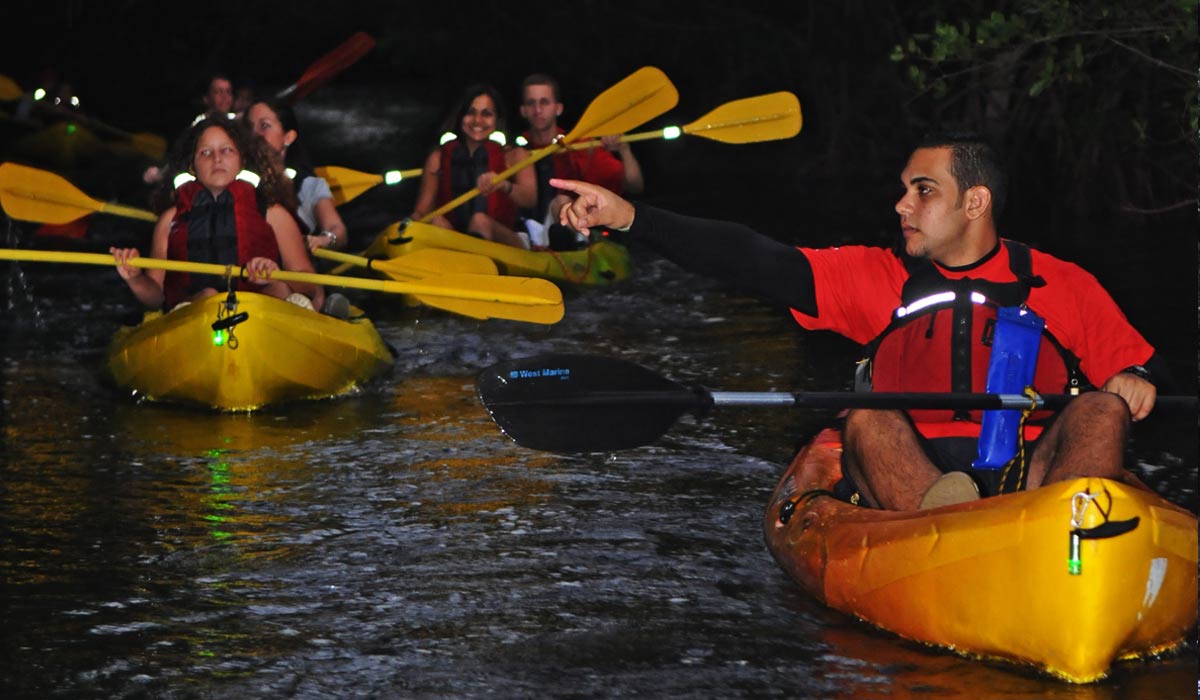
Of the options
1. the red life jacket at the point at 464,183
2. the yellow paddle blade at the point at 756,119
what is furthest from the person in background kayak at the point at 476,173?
the yellow paddle blade at the point at 756,119

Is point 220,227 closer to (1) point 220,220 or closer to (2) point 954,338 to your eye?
(1) point 220,220

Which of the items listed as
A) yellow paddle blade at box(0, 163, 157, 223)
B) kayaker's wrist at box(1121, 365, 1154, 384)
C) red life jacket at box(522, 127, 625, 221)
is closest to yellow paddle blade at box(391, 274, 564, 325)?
yellow paddle blade at box(0, 163, 157, 223)

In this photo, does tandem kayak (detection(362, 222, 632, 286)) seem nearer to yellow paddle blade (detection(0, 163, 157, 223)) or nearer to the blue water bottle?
yellow paddle blade (detection(0, 163, 157, 223))

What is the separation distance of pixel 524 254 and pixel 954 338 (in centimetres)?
524

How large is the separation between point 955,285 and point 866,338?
358 millimetres

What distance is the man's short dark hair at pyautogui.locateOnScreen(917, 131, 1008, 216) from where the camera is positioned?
4160 millimetres

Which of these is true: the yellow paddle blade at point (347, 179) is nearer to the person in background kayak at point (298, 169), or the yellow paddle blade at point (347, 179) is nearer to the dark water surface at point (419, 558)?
the person in background kayak at point (298, 169)

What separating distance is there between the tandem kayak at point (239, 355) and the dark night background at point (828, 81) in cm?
244

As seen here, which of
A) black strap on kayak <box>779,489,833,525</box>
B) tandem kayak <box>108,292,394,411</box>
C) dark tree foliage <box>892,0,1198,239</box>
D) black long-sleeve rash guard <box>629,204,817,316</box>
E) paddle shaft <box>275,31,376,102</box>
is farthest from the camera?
dark tree foliage <box>892,0,1198,239</box>

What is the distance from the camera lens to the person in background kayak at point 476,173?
9438 millimetres

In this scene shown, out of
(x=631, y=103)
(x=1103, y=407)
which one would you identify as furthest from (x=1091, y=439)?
(x=631, y=103)

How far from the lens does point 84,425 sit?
21.5 ft

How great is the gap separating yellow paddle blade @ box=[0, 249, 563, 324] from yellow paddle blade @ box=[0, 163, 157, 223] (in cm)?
71

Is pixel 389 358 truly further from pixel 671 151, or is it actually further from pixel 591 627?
pixel 671 151
